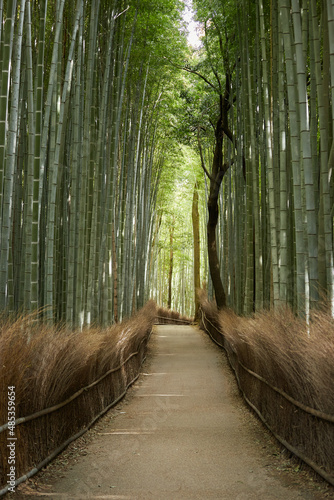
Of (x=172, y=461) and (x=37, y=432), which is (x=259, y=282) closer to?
(x=172, y=461)

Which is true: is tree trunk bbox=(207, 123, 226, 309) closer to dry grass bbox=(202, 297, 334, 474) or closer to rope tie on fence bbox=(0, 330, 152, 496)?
rope tie on fence bbox=(0, 330, 152, 496)

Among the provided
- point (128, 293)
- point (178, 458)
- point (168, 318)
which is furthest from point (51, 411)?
point (168, 318)

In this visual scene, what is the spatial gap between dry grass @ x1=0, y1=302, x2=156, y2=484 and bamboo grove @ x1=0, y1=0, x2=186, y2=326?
2.02 feet

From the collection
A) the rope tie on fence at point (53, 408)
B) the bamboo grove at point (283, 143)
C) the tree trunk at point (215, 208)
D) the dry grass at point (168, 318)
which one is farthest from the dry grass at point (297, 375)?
the dry grass at point (168, 318)

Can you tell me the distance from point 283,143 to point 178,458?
269cm

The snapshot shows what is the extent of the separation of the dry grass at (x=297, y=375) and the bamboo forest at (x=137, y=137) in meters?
0.38

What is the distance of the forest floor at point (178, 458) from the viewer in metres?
2.47

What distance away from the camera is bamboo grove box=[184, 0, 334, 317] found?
138 inches

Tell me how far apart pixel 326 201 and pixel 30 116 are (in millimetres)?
2249

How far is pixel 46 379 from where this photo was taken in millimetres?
2789

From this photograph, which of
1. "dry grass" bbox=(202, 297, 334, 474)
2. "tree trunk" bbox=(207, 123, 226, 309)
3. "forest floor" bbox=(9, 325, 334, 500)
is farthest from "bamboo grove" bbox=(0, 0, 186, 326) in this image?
"tree trunk" bbox=(207, 123, 226, 309)

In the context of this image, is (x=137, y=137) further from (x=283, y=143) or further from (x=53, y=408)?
(x=53, y=408)

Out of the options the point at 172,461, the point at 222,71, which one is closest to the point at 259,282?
the point at 172,461

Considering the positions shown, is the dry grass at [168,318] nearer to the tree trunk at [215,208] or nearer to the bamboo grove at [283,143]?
the tree trunk at [215,208]
